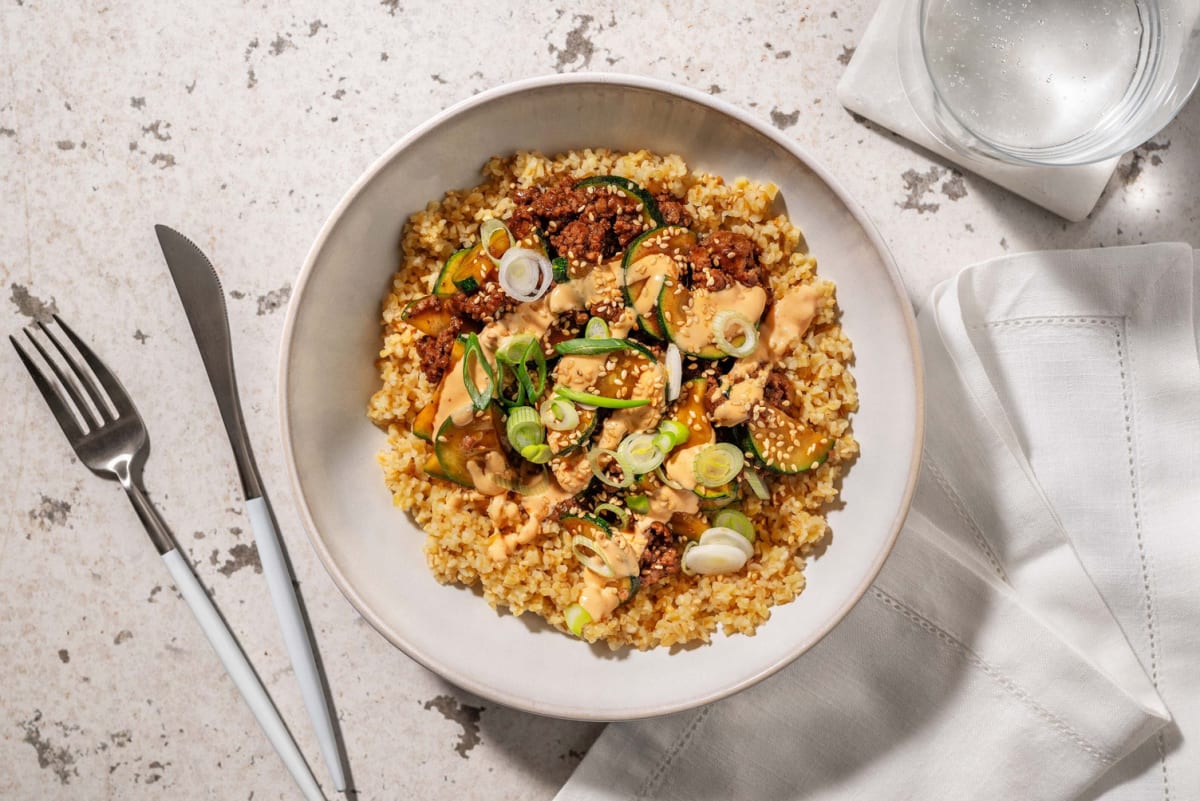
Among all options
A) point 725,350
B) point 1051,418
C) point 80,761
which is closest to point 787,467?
point 725,350

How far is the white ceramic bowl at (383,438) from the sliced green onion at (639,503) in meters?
0.38

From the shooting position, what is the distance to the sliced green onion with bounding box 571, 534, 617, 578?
1.99 m

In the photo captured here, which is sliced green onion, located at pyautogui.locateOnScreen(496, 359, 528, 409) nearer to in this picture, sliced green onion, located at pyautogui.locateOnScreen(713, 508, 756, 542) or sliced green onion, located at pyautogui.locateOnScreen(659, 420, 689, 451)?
sliced green onion, located at pyautogui.locateOnScreen(659, 420, 689, 451)

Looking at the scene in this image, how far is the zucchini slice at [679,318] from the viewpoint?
1.99 metres

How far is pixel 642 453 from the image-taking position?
1979mm

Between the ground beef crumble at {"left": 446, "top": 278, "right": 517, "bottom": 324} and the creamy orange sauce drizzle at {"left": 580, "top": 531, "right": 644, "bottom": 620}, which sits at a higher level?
the ground beef crumble at {"left": 446, "top": 278, "right": 517, "bottom": 324}

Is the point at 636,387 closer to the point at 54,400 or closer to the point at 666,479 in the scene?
the point at 666,479

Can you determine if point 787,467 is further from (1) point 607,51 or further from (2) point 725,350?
(1) point 607,51

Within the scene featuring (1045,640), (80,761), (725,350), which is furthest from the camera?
(80,761)

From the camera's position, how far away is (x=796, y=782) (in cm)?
235

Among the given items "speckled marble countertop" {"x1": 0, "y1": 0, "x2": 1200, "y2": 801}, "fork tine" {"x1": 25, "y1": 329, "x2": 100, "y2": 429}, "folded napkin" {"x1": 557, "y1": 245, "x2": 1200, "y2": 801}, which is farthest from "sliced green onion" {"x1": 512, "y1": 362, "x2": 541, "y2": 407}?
"fork tine" {"x1": 25, "y1": 329, "x2": 100, "y2": 429}

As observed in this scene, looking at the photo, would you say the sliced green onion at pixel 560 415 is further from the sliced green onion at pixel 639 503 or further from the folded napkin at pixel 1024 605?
the folded napkin at pixel 1024 605

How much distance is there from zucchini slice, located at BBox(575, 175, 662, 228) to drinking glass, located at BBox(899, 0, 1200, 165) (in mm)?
830

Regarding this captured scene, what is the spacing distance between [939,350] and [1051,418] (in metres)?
0.38
